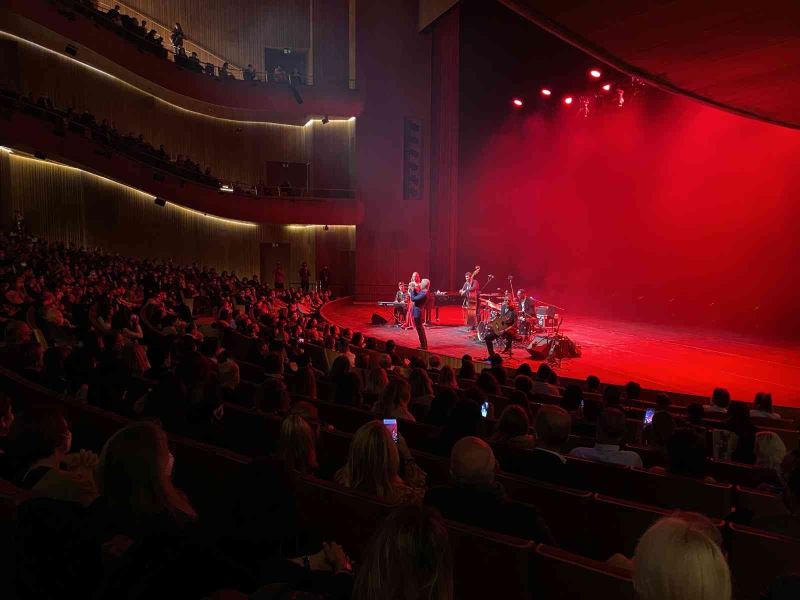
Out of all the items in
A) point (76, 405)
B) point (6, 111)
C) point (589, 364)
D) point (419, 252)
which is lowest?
point (589, 364)

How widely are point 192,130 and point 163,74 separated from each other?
150 inches

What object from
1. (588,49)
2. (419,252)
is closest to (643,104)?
(419,252)

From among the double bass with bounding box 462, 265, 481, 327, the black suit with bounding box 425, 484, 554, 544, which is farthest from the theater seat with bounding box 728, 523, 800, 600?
the double bass with bounding box 462, 265, 481, 327

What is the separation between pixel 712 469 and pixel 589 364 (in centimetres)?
770

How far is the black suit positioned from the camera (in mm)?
2572

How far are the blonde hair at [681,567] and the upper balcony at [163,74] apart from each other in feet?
56.9

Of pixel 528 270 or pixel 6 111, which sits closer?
pixel 6 111

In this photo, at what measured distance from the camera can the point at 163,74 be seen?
18.9m

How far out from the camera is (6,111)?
15.5 meters

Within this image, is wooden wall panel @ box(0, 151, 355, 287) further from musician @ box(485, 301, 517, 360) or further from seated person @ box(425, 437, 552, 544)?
seated person @ box(425, 437, 552, 544)

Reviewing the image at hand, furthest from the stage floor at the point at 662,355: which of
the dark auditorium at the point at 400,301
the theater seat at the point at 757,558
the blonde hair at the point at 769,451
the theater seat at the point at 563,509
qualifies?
the theater seat at the point at 757,558

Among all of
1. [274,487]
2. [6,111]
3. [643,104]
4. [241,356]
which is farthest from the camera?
[643,104]

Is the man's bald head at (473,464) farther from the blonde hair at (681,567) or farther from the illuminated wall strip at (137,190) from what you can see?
the illuminated wall strip at (137,190)

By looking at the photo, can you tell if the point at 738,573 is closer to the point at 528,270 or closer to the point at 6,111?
the point at 6,111
